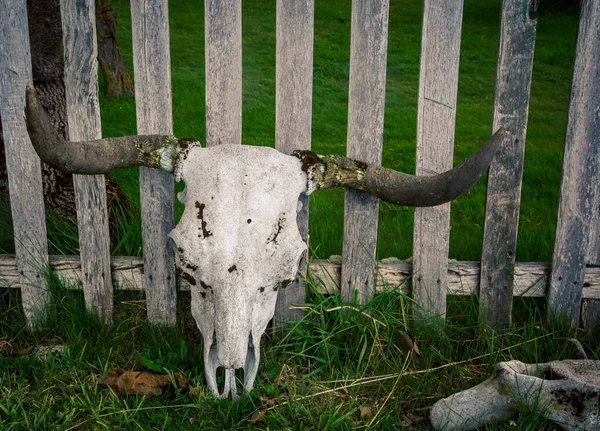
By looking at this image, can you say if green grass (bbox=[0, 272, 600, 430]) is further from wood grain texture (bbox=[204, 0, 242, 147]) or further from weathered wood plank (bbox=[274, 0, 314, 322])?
wood grain texture (bbox=[204, 0, 242, 147])

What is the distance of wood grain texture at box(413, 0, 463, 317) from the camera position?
3387mm

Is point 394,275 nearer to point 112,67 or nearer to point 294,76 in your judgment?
point 294,76

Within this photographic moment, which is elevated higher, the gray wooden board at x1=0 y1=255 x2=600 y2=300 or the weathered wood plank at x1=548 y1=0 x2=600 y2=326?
the weathered wood plank at x1=548 y1=0 x2=600 y2=326

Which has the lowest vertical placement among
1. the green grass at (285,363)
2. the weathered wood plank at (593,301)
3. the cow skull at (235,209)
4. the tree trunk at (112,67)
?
the green grass at (285,363)

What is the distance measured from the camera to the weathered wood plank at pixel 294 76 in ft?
Answer: 11.1

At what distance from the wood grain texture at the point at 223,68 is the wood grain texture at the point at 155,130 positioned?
0.72 ft

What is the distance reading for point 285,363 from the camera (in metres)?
3.56

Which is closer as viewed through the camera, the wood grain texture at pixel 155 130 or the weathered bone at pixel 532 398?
the weathered bone at pixel 532 398

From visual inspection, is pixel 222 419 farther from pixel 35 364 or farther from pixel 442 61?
pixel 442 61

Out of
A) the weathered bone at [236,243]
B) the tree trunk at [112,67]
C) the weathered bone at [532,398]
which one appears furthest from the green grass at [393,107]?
the weathered bone at [532,398]

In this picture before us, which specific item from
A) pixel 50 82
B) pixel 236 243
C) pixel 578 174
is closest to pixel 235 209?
pixel 236 243

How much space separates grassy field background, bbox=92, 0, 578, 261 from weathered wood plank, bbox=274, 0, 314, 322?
81 cm

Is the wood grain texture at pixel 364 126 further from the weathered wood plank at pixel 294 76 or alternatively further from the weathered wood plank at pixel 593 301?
the weathered wood plank at pixel 593 301

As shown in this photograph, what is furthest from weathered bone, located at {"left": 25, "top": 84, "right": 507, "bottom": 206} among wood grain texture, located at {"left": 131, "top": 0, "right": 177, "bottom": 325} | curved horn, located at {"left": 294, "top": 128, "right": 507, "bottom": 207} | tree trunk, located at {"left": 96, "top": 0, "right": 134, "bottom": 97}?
tree trunk, located at {"left": 96, "top": 0, "right": 134, "bottom": 97}
